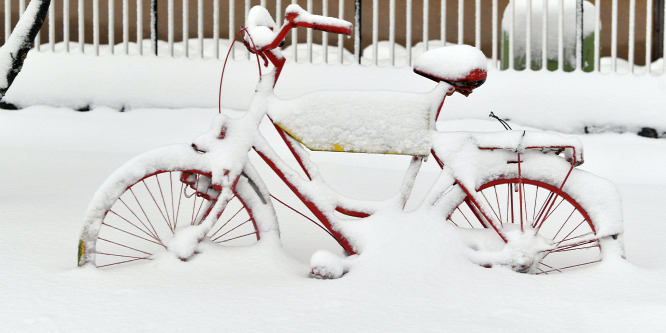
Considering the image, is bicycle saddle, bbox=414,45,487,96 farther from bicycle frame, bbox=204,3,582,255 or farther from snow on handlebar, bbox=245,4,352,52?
snow on handlebar, bbox=245,4,352,52

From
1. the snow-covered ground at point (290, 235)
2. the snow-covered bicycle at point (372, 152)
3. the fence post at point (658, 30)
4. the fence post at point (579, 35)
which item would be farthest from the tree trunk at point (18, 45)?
the fence post at point (658, 30)

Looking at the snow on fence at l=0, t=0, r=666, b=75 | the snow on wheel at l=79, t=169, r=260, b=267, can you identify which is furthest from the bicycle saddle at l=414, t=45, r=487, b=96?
the snow on fence at l=0, t=0, r=666, b=75

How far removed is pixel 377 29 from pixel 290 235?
3.32 metres

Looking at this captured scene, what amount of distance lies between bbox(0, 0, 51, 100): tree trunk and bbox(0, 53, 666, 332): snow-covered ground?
0.66 metres

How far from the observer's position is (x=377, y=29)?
6.48 m

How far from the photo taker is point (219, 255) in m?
2.86

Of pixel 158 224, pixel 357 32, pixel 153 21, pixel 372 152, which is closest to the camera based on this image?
pixel 372 152

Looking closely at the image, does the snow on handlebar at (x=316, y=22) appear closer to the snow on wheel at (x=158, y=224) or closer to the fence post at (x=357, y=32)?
the snow on wheel at (x=158, y=224)

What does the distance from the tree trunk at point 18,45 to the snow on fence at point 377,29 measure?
2.34 m

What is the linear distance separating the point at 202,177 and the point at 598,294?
61.1 inches

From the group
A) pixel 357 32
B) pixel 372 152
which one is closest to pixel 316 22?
pixel 372 152

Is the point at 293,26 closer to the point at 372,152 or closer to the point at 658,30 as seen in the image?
the point at 372,152

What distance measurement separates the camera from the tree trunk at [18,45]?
160 inches

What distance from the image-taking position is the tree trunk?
4062 millimetres
